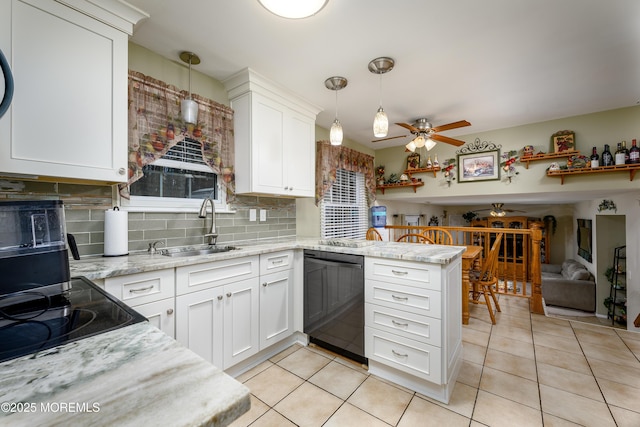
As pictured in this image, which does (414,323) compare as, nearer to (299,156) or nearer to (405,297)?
(405,297)

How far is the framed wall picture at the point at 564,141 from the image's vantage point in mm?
3271

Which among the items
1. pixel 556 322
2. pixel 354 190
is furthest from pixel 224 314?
pixel 556 322

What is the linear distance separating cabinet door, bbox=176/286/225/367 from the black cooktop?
67 centimetres

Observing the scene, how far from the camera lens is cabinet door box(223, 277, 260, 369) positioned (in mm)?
1878

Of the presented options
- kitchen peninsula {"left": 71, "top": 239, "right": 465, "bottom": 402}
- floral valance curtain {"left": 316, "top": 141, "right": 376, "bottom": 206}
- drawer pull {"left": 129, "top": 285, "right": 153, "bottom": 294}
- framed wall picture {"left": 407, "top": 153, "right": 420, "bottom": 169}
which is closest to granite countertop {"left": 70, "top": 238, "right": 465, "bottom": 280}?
kitchen peninsula {"left": 71, "top": 239, "right": 465, "bottom": 402}

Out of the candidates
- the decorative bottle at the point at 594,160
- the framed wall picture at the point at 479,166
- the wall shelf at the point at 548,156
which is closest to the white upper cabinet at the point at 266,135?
the framed wall picture at the point at 479,166

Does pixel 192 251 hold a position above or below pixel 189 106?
below

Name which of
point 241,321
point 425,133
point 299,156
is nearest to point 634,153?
point 425,133

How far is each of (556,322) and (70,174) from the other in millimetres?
4260

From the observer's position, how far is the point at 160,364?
21.0 inches

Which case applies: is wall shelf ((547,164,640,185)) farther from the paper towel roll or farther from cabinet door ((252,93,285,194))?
the paper towel roll

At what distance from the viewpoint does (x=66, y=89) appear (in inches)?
55.8

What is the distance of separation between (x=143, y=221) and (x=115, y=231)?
25 centimetres

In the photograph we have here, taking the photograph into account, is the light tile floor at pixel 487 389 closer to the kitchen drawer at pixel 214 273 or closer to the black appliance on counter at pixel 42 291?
the kitchen drawer at pixel 214 273
